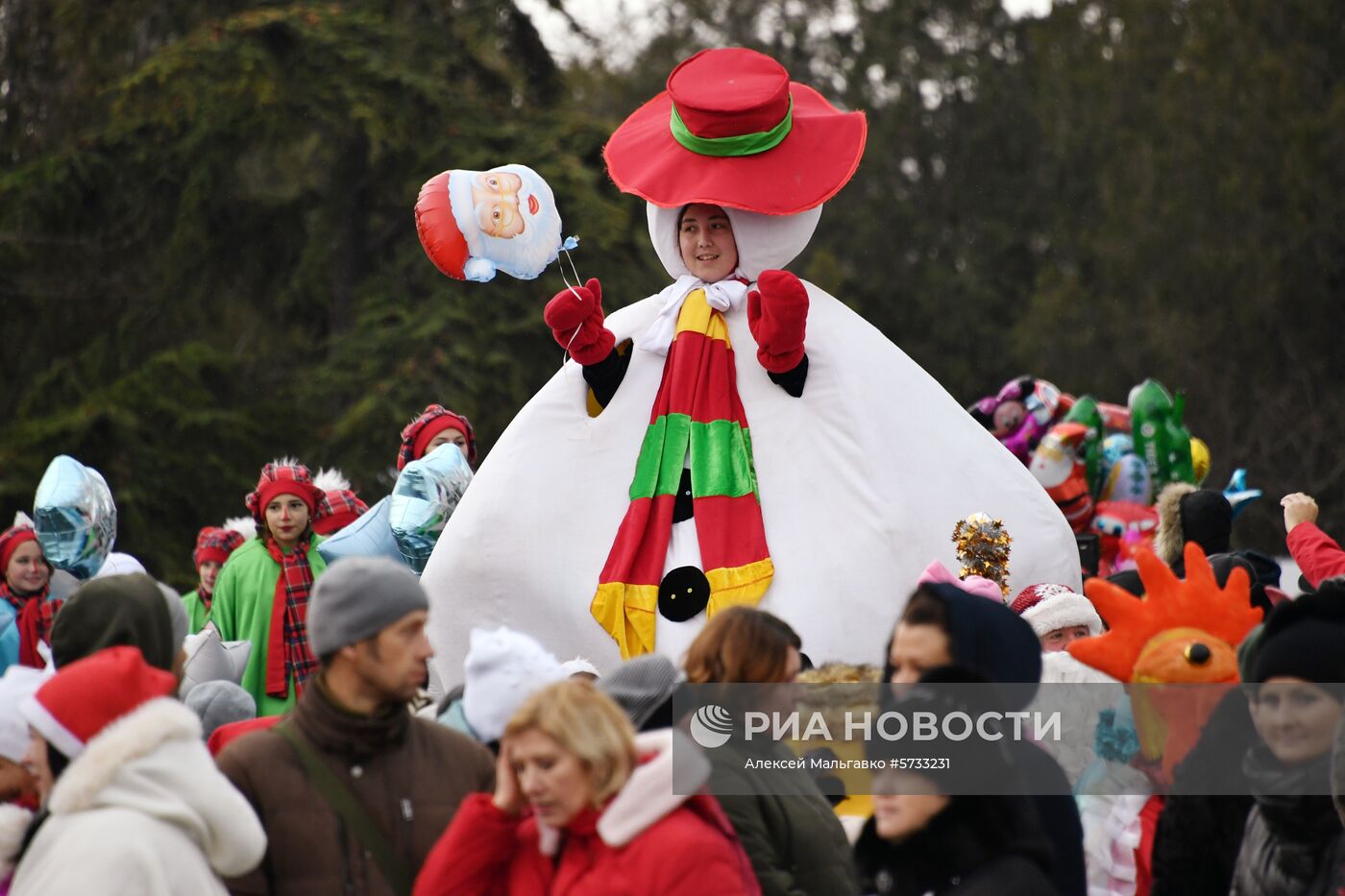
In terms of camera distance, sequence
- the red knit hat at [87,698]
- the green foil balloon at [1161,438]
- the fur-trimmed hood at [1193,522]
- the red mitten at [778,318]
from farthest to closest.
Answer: the green foil balloon at [1161,438] < the fur-trimmed hood at [1193,522] < the red mitten at [778,318] < the red knit hat at [87,698]

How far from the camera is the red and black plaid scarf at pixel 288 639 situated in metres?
7.83

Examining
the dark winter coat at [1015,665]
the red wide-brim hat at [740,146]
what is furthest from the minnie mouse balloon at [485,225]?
the dark winter coat at [1015,665]

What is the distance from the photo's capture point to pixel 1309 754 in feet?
12.7

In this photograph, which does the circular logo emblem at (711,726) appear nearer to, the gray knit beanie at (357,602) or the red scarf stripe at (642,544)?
the gray knit beanie at (357,602)

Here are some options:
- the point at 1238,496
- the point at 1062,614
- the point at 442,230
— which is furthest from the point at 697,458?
the point at 1238,496

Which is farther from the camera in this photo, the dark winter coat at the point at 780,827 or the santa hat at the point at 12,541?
the santa hat at the point at 12,541

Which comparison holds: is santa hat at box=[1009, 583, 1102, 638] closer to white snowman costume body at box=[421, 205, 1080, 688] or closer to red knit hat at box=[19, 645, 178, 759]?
white snowman costume body at box=[421, 205, 1080, 688]

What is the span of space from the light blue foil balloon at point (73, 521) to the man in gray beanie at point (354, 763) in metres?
3.93

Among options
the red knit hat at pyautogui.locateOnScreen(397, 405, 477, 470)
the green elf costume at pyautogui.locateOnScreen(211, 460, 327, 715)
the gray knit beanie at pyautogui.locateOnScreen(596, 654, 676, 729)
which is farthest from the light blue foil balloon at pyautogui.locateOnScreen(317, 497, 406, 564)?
the gray knit beanie at pyautogui.locateOnScreen(596, 654, 676, 729)

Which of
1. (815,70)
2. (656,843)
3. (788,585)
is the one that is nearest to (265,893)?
(656,843)

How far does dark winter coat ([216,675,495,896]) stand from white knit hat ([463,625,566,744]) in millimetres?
107

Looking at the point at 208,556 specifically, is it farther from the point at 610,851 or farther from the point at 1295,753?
the point at 1295,753

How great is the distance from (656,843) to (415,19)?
14.8m

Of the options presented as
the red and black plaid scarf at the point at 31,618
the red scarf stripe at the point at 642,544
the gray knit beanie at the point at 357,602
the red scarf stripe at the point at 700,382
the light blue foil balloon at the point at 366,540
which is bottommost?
the gray knit beanie at the point at 357,602
